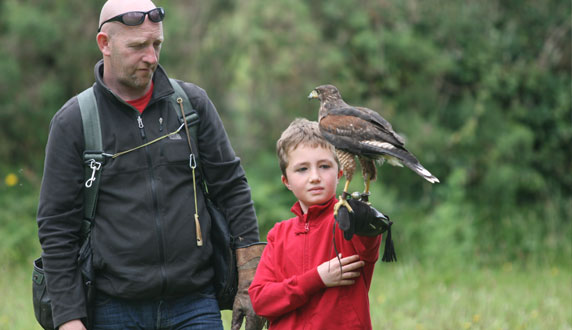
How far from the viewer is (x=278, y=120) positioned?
922cm

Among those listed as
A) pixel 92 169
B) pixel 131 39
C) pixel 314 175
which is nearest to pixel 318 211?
pixel 314 175

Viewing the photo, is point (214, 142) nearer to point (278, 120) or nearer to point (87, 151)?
point (87, 151)

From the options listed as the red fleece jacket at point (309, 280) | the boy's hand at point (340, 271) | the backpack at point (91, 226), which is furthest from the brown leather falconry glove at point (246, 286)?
the boy's hand at point (340, 271)

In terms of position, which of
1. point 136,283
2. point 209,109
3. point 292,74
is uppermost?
point 292,74

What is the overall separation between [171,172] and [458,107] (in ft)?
26.5

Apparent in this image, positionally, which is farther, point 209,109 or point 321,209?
point 209,109

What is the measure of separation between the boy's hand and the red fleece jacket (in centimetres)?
3

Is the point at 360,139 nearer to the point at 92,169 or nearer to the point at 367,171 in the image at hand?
the point at 367,171

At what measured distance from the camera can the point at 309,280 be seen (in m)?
2.70

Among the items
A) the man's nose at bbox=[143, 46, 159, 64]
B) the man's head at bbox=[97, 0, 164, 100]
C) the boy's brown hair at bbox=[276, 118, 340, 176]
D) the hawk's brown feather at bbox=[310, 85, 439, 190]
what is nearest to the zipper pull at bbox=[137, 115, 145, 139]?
the man's head at bbox=[97, 0, 164, 100]

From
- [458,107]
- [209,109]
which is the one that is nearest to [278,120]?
[458,107]

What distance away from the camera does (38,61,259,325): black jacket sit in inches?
113

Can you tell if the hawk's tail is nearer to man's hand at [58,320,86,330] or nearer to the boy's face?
the boy's face

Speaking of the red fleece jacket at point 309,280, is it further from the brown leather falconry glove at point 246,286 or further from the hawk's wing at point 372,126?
the hawk's wing at point 372,126
